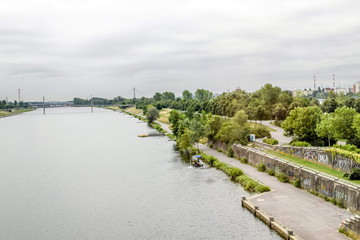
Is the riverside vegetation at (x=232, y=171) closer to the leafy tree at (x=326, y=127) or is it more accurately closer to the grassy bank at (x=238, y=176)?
the grassy bank at (x=238, y=176)

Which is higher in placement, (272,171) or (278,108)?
(278,108)

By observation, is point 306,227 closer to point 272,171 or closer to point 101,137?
point 272,171

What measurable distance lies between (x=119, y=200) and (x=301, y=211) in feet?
62.8

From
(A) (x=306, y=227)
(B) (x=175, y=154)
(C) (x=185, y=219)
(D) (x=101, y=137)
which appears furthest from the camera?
(D) (x=101, y=137)

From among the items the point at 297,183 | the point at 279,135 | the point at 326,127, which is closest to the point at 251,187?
the point at 297,183

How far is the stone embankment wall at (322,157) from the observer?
3791 centimetres

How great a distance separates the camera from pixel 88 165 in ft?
195

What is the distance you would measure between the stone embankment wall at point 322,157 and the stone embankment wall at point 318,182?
401cm

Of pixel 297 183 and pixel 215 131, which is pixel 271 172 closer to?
pixel 297 183

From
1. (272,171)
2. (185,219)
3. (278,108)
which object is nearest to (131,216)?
(185,219)

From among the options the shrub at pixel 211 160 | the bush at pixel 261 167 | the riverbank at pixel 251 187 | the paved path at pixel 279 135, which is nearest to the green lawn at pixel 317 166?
the bush at pixel 261 167

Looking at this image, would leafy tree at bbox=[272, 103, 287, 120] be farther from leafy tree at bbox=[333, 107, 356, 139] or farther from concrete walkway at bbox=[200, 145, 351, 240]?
concrete walkway at bbox=[200, 145, 351, 240]

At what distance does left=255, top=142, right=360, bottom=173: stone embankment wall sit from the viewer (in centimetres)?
3791

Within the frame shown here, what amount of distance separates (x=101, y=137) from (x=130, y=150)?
1055 inches
